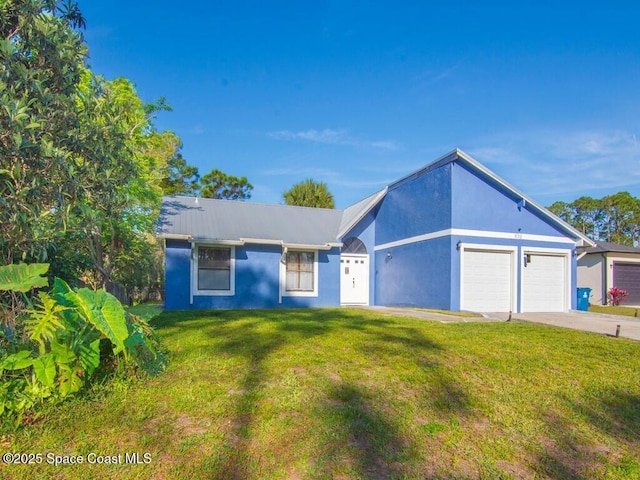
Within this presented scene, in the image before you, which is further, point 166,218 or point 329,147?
point 329,147

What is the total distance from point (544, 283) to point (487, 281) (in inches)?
96.5

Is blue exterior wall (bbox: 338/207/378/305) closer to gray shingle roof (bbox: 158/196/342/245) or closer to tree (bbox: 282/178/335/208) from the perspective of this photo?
gray shingle roof (bbox: 158/196/342/245)

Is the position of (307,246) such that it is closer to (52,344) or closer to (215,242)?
(215,242)

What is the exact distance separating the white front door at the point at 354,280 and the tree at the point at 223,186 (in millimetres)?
22302

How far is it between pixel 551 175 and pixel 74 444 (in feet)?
81.9

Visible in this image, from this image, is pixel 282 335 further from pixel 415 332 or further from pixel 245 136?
pixel 245 136

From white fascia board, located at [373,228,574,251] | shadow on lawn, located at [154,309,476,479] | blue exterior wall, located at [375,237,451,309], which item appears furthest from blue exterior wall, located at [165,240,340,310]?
shadow on lawn, located at [154,309,476,479]

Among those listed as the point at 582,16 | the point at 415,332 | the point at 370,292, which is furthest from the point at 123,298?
the point at 582,16

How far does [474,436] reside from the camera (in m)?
3.27

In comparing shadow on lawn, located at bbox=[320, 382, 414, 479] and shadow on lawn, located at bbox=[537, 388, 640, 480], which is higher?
shadow on lawn, located at bbox=[320, 382, 414, 479]

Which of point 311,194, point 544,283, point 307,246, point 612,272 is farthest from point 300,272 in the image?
point 612,272

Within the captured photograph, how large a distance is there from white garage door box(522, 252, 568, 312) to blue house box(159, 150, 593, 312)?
0.12 feet

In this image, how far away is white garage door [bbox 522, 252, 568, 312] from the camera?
42.3 feet

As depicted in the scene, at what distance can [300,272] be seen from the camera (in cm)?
1433
